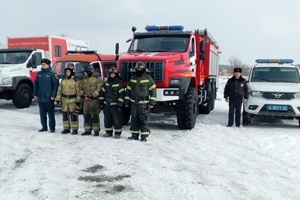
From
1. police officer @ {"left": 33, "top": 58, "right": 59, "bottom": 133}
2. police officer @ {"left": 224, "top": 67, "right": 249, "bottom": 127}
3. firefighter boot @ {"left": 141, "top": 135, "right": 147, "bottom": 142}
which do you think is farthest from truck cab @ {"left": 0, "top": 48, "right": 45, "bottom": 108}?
police officer @ {"left": 224, "top": 67, "right": 249, "bottom": 127}

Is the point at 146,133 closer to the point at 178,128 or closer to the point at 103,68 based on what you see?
the point at 178,128

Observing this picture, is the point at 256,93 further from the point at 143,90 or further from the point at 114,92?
the point at 114,92

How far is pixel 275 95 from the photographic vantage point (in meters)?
8.30

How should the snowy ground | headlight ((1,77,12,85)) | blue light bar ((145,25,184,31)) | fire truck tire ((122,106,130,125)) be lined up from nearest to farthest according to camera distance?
the snowy ground
fire truck tire ((122,106,130,125))
blue light bar ((145,25,184,31))
headlight ((1,77,12,85))

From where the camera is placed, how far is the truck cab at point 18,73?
1123 centimetres

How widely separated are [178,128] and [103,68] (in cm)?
452

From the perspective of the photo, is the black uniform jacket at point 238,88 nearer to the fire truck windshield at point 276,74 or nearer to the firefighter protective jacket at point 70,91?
the fire truck windshield at point 276,74

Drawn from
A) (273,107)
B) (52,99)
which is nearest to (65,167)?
(52,99)

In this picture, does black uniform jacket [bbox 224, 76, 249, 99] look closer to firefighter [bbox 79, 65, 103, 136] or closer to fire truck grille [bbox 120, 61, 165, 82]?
fire truck grille [bbox 120, 61, 165, 82]

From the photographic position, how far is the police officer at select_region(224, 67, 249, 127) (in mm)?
8555

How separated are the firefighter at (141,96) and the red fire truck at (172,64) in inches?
24.7

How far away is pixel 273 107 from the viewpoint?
8.20 meters

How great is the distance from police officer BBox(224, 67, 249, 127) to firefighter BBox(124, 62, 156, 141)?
3.04 m

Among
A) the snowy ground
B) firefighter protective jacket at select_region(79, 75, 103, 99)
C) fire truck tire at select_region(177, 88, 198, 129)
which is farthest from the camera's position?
fire truck tire at select_region(177, 88, 198, 129)
